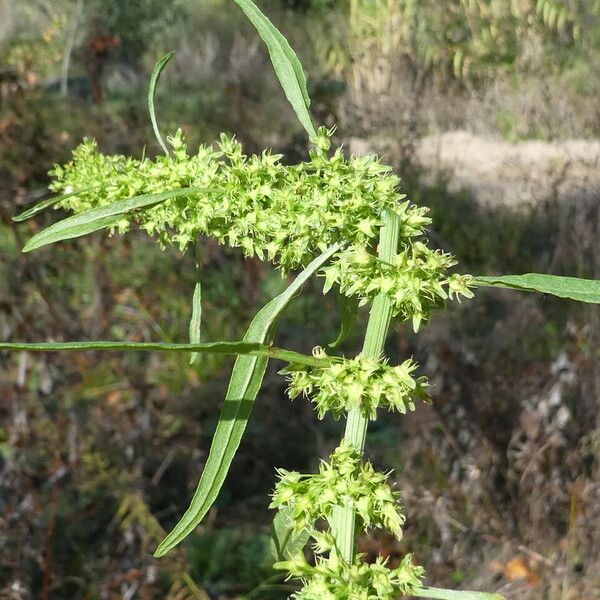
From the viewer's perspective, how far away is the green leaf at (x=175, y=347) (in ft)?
1.32

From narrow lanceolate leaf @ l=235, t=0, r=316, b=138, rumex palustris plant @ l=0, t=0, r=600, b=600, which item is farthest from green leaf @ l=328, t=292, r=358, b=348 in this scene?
narrow lanceolate leaf @ l=235, t=0, r=316, b=138

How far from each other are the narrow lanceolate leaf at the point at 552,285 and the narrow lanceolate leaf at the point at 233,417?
4.1 inches

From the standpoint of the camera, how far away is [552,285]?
517 millimetres

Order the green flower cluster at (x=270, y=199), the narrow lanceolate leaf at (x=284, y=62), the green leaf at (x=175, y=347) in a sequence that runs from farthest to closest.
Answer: the narrow lanceolate leaf at (x=284, y=62) < the green flower cluster at (x=270, y=199) < the green leaf at (x=175, y=347)

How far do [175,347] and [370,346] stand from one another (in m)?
0.13

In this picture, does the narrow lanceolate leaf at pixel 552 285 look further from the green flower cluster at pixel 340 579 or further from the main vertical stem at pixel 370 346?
the green flower cluster at pixel 340 579

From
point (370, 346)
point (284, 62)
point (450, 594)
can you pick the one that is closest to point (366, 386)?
point (370, 346)

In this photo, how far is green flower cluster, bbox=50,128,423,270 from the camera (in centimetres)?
50

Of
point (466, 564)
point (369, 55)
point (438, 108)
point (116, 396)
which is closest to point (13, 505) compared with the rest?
point (116, 396)

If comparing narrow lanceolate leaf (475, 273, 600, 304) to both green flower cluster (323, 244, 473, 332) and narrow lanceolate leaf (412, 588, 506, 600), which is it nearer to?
green flower cluster (323, 244, 473, 332)

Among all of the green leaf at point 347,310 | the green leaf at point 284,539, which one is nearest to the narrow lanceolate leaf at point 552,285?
the green leaf at point 347,310

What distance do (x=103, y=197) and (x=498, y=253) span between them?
4.34 m

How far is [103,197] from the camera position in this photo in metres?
0.59

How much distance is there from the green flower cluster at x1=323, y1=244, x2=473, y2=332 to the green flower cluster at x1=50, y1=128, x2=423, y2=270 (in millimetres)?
19
